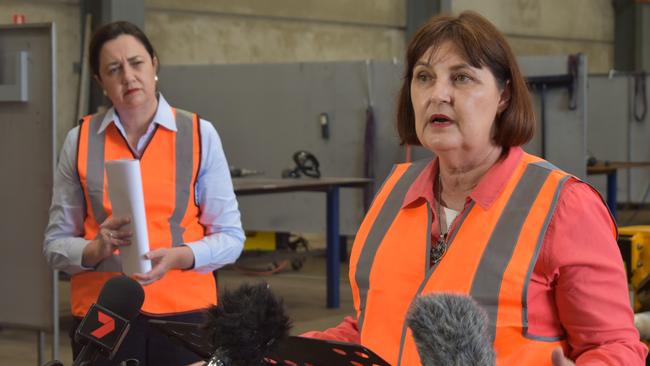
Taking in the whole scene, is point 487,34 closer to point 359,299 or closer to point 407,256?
point 407,256

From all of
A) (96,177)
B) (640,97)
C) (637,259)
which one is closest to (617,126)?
(640,97)

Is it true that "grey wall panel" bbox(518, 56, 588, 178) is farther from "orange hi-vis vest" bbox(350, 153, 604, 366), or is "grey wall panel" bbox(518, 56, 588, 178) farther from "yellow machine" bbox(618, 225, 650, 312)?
"orange hi-vis vest" bbox(350, 153, 604, 366)

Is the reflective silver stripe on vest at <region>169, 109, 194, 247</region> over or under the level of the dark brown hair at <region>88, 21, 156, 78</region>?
under

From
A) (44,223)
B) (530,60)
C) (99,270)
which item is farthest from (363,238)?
(530,60)

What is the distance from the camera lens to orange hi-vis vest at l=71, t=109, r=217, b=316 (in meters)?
2.57

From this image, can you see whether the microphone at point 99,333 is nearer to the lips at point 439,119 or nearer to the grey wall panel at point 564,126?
the lips at point 439,119

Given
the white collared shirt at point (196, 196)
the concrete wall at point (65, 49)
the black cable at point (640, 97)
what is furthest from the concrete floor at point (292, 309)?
the black cable at point (640, 97)

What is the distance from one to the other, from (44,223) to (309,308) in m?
3.20

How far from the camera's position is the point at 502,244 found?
64.2 inches

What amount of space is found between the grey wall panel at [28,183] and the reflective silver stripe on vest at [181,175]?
0.91 meters

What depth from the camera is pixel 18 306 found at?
351cm

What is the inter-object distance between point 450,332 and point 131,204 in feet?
5.08

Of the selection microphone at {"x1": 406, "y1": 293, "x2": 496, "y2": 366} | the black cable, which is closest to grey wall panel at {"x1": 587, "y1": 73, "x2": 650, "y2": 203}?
the black cable

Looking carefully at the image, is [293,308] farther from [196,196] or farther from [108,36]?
[108,36]
